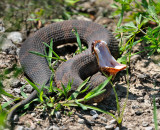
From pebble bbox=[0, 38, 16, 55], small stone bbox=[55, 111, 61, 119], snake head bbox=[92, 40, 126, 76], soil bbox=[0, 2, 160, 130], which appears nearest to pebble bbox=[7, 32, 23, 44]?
pebble bbox=[0, 38, 16, 55]

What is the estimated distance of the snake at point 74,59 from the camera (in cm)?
368

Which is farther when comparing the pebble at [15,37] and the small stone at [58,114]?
the pebble at [15,37]

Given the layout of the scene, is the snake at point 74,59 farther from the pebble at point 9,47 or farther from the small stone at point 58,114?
the small stone at point 58,114

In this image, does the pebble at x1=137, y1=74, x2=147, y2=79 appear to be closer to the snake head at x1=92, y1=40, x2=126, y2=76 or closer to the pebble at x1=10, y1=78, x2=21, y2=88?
the snake head at x1=92, y1=40, x2=126, y2=76

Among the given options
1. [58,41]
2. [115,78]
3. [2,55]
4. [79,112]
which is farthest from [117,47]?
[2,55]

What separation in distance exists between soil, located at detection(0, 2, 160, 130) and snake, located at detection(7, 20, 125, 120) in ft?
0.61

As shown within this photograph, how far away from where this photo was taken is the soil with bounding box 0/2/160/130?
3020 mm

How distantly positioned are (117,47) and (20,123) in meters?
2.21

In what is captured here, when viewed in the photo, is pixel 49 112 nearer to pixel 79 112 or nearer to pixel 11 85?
pixel 79 112

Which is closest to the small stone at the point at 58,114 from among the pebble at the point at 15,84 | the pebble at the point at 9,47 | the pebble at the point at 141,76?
the pebble at the point at 15,84

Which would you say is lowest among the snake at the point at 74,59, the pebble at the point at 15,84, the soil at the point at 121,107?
the soil at the point at 121,107

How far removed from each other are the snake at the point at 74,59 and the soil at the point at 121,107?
19cm

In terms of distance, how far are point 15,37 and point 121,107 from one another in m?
2.45

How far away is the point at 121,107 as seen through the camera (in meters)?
→ 3.47
